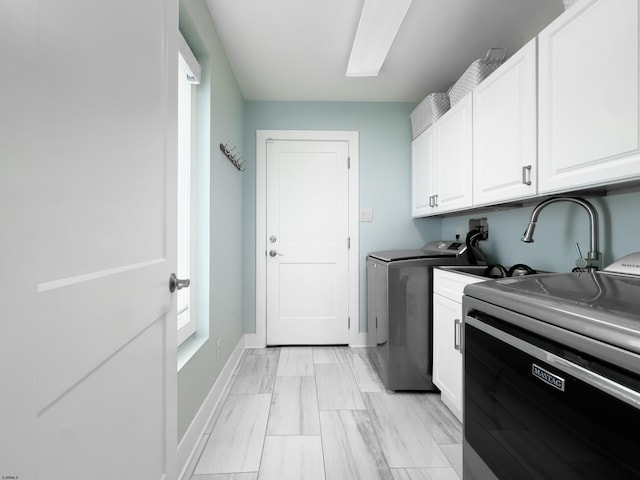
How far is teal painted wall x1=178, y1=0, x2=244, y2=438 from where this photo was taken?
5.08 feet

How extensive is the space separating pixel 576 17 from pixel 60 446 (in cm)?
188

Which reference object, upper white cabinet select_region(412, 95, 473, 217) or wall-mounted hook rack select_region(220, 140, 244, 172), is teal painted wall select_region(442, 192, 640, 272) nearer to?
upper white cabinet select_region(412, 95, 473, 217)

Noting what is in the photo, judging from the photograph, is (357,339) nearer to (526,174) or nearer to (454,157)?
(454,157)

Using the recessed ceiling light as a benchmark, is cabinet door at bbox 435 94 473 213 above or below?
below

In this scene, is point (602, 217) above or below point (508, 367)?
above

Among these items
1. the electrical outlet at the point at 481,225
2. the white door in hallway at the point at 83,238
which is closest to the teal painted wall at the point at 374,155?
the electrical outlet at the point at 481,225

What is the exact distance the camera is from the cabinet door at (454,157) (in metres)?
1.93

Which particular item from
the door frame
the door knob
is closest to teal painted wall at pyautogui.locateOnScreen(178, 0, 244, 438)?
the door frame

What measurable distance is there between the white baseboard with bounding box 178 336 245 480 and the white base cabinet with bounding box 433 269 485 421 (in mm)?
1357

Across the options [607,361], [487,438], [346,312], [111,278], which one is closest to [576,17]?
[607,361]

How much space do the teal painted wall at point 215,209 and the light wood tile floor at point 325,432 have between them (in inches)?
9.0

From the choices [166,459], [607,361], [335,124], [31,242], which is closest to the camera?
[31,242]

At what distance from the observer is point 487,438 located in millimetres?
947

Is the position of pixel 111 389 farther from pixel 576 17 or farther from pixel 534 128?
pixel 576 17
